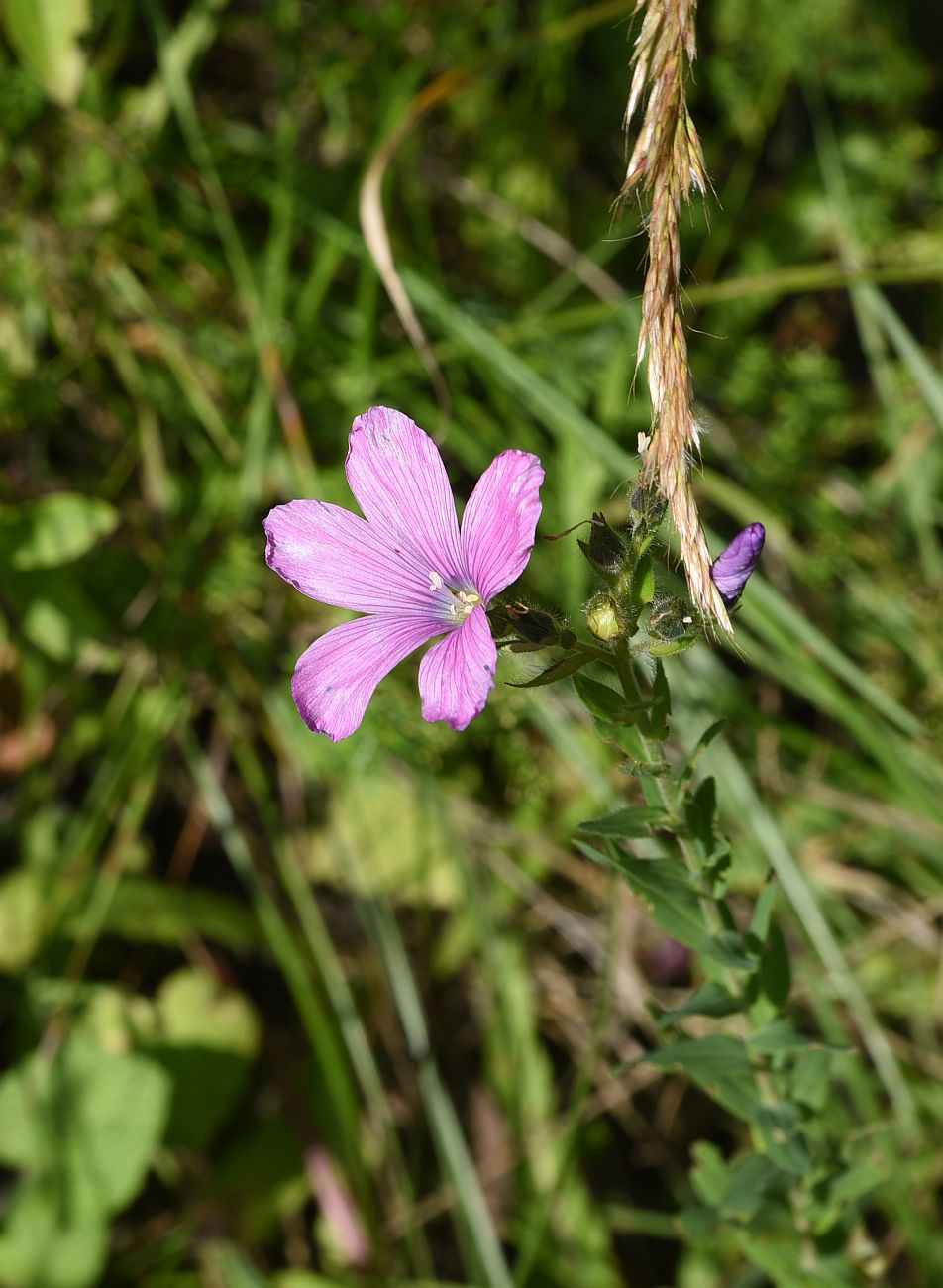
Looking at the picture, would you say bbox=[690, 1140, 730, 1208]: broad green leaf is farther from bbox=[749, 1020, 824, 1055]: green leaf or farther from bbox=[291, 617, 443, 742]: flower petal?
bbox=[291, 617, 443, 742]: flower petal

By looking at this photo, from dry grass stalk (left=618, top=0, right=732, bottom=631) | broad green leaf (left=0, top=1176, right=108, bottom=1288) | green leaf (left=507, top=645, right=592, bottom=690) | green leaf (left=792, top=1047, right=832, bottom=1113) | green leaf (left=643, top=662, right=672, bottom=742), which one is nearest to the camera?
dry grass stalk (left=618, top=0, right=732, bottom=631)

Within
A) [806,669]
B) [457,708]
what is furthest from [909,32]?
[457,708]

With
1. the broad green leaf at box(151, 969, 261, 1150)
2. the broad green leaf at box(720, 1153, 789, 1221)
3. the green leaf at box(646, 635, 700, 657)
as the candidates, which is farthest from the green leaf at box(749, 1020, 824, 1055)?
the broad green leaf at box(151, 969, 261, 1150)

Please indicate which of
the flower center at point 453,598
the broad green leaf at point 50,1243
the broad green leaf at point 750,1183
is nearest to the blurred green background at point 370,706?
the broad green leaf at point 50,1243

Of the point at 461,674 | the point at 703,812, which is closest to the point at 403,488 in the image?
the point at 461,674

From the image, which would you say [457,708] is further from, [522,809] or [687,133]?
[522,809]
